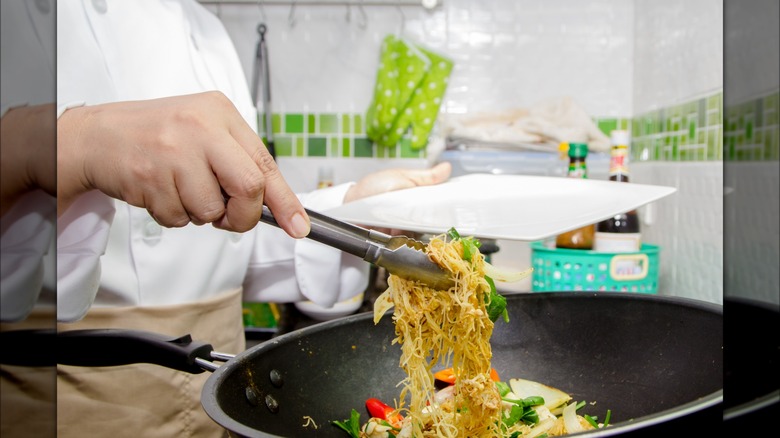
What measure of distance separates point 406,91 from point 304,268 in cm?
89

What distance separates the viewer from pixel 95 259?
0.73 m

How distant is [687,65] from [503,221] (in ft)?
2.98

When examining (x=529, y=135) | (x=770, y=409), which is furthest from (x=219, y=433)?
(x=529, y=135)

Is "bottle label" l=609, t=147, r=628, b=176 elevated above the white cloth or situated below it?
below

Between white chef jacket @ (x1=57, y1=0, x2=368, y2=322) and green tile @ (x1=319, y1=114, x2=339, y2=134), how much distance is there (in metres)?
0.79

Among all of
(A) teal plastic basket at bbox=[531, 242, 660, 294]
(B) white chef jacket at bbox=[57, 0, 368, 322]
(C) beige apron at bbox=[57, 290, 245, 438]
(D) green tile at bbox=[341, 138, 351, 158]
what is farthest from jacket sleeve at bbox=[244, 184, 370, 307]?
(D) green tile at bbox=[341, 138, 351, 158]

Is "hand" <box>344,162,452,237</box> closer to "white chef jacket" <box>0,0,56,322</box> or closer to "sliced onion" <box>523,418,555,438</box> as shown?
"sliced onion" <box>523,418,555,438</box>

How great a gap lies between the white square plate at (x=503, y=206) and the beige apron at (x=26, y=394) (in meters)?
0.61

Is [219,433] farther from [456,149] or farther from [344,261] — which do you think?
[456,149]

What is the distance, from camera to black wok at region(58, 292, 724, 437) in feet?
2.01

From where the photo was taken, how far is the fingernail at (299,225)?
54 centimetres

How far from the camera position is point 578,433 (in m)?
0.38

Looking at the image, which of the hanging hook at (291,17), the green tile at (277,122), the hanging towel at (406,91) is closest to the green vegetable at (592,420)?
the hanging towel at (406,91)

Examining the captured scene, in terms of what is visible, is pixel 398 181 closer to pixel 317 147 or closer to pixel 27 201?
pixel 27 201
